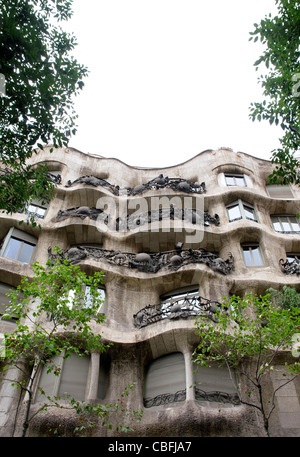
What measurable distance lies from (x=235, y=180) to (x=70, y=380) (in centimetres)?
1416

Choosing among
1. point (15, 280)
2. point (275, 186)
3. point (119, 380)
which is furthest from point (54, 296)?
point (275, 186)

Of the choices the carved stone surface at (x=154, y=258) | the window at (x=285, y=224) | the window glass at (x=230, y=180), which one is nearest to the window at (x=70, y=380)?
the carved stone surface at (x=154, y=258)

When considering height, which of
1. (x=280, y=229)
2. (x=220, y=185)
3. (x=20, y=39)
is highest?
(x=220, y=185)

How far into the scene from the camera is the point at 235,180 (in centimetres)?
2162

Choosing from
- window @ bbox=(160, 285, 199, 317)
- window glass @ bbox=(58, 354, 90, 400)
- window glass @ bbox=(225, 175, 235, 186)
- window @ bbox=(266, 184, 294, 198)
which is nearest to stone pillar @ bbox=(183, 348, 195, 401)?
window @ bbox=(160, 285, 199, 317)

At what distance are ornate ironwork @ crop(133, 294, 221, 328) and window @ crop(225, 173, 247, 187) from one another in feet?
28.4

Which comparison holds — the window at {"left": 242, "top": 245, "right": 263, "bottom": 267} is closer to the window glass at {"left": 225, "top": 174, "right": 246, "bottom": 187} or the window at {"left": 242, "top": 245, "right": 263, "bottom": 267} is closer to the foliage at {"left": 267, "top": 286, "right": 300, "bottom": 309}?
the foliage at {"left": 267, "top": 286, "right": 300, "bottom": 309}

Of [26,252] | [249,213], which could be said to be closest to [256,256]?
[249,213]

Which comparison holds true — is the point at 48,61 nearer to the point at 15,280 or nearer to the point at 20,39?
the point at 20,39

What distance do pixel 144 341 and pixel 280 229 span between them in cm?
1008

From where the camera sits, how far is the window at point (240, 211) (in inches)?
756

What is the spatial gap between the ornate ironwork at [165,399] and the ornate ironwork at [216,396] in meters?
0.49
